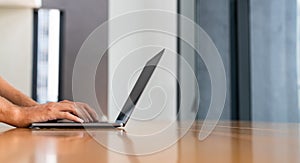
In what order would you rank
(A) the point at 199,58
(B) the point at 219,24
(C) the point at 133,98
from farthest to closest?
(B) the point at 219,24 < (A) the point at 199,58 < (C) the point at 133,98

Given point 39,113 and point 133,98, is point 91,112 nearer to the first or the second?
point 39,113

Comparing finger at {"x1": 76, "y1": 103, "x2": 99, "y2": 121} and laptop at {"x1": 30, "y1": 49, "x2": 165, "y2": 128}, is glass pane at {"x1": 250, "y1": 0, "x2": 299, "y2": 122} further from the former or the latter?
laptop at {"x1": 30, "y1": 49, "x2": 165, "y2": 128}

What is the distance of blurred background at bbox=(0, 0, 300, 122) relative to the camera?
2.39 meters

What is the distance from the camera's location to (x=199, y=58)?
2320 millimetres

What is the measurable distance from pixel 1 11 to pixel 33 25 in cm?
27

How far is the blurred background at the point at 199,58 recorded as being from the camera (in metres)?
2.39

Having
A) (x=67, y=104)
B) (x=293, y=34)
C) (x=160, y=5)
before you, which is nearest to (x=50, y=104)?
(x=67, y=104)

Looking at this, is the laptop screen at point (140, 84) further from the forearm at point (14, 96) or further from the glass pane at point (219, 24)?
the glass pane at point (219, 24)

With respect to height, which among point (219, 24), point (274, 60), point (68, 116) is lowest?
point (68, 116)

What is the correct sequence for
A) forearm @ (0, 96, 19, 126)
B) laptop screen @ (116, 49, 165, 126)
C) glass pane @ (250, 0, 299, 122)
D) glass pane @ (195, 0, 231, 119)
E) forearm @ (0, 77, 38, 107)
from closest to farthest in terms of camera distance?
laptop screen @ (116, 49, 165, 126), forearm @ (0, 96, 19, 126), forearm @ (0, 77, 38, 107), glass pane @ (250, 0, 299, 122), glass pane @ (195, 0, 231, 119)

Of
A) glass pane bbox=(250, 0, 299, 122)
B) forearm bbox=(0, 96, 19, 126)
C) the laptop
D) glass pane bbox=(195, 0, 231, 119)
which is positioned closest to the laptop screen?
the laptop

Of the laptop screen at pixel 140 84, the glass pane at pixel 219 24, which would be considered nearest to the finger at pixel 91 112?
the laptop screen at pixel 140 84

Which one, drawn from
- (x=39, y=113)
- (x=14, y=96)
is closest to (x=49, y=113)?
(x=39, y=113)

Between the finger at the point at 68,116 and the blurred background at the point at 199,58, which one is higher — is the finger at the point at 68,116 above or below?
below
